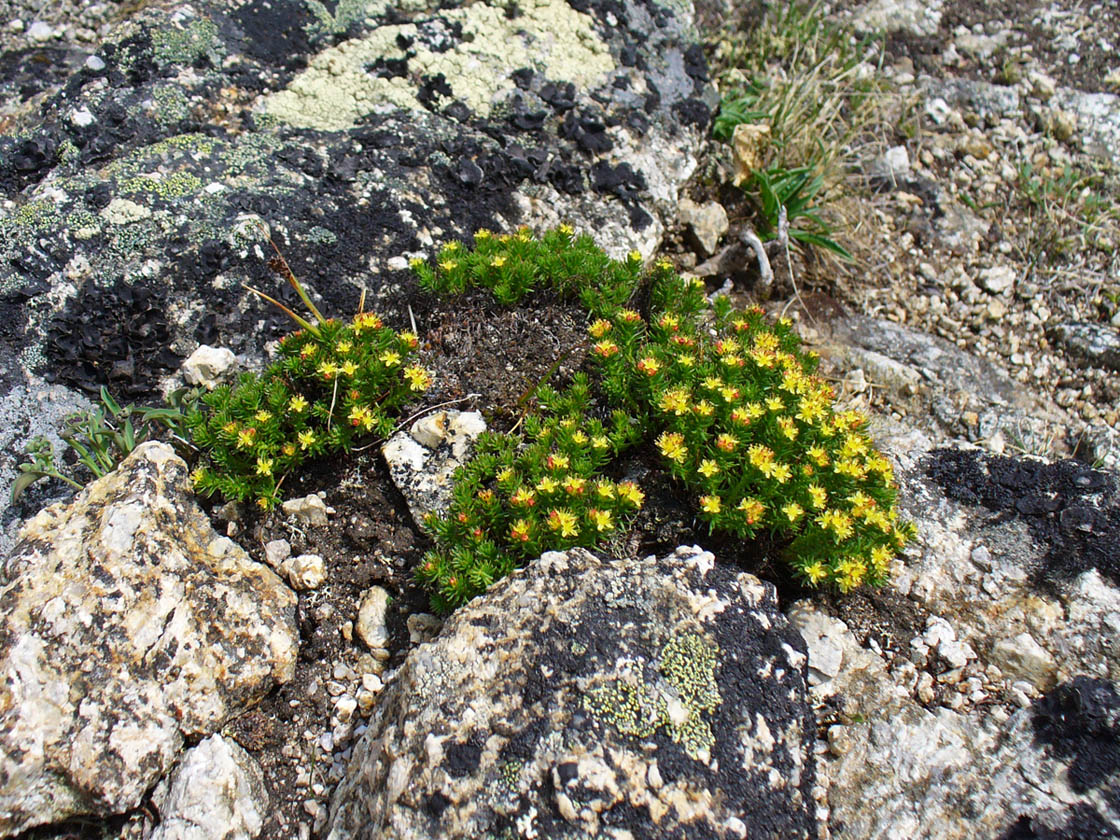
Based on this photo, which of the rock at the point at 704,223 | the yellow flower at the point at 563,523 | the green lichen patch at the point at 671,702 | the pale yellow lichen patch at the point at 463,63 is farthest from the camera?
the rock at the point at 704,223

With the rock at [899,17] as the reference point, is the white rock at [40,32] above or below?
below

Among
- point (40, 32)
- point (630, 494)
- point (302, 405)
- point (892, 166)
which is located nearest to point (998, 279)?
point (892, 166)

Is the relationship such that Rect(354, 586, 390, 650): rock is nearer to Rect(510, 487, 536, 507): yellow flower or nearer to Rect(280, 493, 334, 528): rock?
Rect(280, 493, 334, 528): rock

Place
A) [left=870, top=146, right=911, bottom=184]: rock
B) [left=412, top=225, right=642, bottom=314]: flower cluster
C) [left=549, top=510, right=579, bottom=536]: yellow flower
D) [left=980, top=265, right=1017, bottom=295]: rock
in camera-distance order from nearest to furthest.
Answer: [left=549, top=510, right=579, bottom=536]: yellow flower → [left=412, top=225, right=642, bottom=314]: flower cluster → [left=980, top=265, right=1017, bottom=295]: rock → [left=870, top=146, right=911, bottom=184]: rock

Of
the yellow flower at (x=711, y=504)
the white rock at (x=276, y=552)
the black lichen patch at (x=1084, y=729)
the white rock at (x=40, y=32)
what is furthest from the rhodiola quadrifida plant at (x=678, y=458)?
the white rock at (x=40, y=32)

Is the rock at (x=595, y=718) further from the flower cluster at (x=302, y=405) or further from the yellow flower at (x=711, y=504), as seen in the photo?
the flower cluster at (x=302, y=405)

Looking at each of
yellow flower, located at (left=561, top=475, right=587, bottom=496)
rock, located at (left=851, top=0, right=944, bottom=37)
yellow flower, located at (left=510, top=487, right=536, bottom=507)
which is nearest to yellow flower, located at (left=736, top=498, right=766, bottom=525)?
yellow flower, located at (left=561, top=475, right=587, bottom=496)
